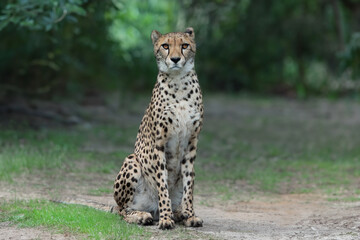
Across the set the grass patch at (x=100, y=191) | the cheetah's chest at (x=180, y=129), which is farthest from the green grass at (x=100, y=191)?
the cheetah's chest at (x=180, y=129)

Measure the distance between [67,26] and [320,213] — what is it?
20.2 ft

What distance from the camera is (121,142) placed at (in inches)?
390

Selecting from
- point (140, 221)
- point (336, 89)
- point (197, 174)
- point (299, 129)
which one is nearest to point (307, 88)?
point (336, 89)

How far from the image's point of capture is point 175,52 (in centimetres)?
509

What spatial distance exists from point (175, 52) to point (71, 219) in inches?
62.5

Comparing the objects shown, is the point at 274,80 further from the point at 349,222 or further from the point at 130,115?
the point at 349,222

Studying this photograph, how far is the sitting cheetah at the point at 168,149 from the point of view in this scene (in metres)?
5.16

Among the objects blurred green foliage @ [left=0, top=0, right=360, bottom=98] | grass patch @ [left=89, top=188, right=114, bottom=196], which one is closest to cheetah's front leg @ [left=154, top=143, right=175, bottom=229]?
grass patch @ [left=89, top=188, right=114, bottom=196]

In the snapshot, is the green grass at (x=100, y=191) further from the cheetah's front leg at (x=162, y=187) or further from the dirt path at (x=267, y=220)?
the cheetah's front leg at (x=162, y=187)

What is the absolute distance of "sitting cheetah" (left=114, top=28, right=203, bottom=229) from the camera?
5.16 m

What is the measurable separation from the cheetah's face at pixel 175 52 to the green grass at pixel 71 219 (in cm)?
132

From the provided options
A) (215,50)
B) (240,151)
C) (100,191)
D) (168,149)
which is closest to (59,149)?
(100,191)

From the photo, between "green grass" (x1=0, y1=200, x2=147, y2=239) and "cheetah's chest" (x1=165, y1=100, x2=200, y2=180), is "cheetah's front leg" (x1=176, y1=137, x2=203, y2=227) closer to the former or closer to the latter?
"cheetah's chest" (x1=165, y1=100, x2=200, y2=180)

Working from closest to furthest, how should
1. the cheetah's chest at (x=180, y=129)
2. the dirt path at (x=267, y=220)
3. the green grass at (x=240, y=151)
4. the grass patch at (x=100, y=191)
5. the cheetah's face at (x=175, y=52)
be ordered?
the dirt path at (x=267, y=220)
the cheetah's face at (x=175, y=52)
the cheetah's chest at (x=180, y=129)
the grass patch at (x=100, y=191)
the green grass at (x=240, y=151)
